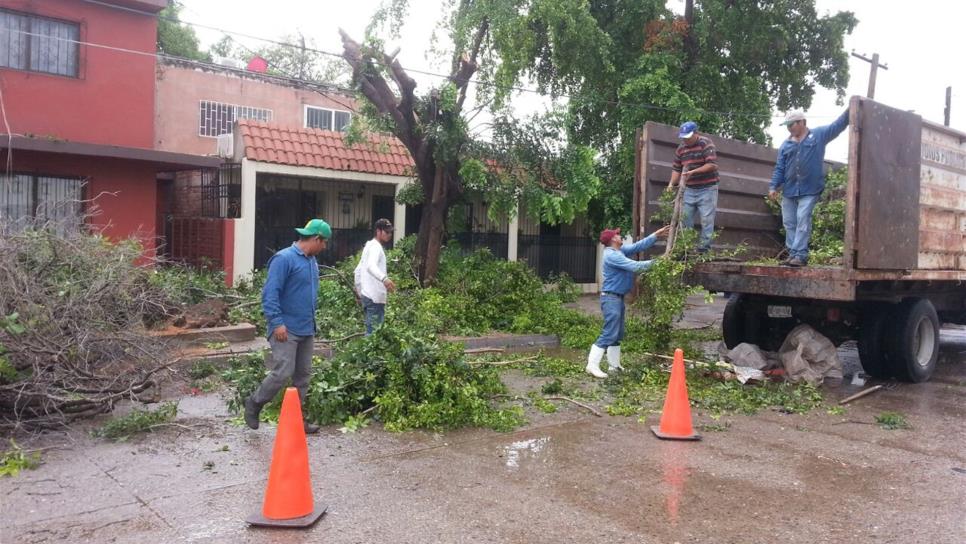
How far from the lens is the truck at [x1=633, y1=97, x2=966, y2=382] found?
7.08m

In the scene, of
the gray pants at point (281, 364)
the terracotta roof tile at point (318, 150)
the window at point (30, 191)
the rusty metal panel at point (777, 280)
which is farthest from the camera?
the terracotta roof tile at point (318, 150)

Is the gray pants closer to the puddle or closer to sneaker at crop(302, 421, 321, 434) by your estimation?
sneaker at crop(302, 421, 321, 434)

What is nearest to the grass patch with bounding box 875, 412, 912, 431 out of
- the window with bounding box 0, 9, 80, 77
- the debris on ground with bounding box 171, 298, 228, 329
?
the debris on ground with bounding box 171, 298, 228, 329

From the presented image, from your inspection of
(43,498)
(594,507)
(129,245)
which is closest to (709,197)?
(594,507)

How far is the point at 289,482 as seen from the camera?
4.20 metres

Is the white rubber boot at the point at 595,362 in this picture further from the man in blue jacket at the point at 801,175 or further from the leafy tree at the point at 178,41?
the leafy tree at the point at 178,41

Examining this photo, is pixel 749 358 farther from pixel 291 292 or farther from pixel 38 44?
pixel 38 44

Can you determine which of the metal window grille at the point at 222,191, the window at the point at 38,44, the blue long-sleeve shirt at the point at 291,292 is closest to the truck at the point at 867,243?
the blue long-sleeve shirt at the point at 291,292

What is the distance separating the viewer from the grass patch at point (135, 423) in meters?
5.74

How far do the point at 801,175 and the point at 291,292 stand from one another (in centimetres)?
528

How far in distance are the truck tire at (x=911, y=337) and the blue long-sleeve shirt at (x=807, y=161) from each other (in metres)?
1.95

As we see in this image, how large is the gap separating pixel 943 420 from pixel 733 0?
12328 millimetres

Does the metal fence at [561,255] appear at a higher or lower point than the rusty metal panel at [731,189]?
lower

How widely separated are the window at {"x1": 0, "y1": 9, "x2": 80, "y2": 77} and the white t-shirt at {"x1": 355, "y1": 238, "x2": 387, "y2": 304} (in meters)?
7.78
